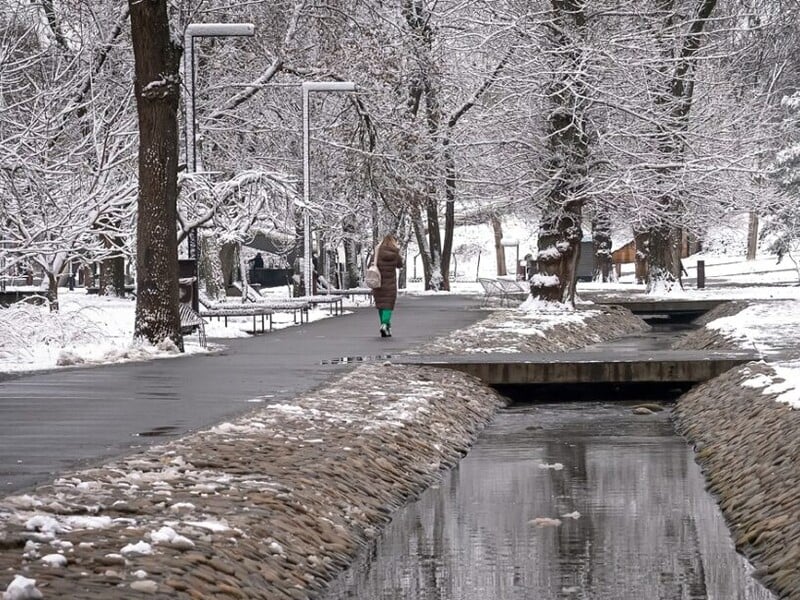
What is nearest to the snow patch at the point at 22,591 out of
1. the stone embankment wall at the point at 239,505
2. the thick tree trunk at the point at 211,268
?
the stone embankment wall at the point at 239,505

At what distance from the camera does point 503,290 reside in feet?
147

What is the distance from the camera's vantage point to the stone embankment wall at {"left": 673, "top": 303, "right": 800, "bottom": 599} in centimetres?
1124

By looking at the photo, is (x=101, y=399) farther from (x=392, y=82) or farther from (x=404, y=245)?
(x=404, y=245)

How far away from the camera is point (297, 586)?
9.62 meters

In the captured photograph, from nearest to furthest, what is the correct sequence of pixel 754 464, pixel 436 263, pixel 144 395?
pixel 754 464
pixel 144 395
pixel 436 263

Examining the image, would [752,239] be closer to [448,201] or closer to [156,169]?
[448,201]

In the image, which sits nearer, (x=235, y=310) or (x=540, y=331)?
(x=235, y=310)

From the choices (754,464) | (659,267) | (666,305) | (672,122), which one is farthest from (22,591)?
(659,267)

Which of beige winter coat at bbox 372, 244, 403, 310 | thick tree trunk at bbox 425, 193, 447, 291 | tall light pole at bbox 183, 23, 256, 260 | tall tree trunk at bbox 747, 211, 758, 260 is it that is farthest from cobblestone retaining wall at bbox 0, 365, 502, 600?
tall tree trunk at bbox 747, 211, 758, 260

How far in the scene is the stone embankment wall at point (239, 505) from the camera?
8.14 metres

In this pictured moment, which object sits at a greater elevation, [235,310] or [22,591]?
[235,310]

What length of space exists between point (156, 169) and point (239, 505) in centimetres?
1275

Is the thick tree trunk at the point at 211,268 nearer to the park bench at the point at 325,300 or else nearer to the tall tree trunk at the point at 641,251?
the park bench at the point at 325,300

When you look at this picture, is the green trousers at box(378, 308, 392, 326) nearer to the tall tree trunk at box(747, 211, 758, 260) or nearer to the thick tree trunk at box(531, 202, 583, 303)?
the thick tree trunk at box(531, 202, 583, 303)
